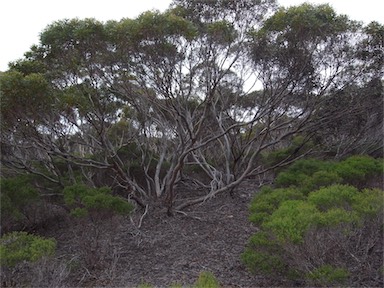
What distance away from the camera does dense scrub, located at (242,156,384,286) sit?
4812mm

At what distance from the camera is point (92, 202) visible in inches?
265

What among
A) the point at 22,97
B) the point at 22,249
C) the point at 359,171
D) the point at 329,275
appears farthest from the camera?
the point at 22,97

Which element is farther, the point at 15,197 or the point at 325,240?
the point at 15,197

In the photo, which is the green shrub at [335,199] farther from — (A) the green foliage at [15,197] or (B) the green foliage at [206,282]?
(A) the green foliage at [15,197]

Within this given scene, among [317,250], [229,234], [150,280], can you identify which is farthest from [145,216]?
[317,250]

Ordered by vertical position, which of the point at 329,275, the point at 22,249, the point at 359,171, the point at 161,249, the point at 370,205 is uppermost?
the point at 359,171

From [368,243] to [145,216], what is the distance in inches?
222

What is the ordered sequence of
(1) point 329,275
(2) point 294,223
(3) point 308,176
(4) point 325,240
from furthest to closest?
(3) point 308,176 < (4) point 325,240 < (2) point 294,223 < (1) point 329,275

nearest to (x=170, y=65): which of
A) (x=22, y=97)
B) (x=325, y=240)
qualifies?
(x=22, y=97)

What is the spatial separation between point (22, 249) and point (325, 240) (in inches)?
161

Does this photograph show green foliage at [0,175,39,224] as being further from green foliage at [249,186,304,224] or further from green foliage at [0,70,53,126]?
green foliage at [249,186,304,224]

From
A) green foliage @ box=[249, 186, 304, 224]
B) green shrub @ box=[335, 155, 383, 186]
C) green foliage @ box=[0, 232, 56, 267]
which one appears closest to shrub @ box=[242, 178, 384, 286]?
green foliage @ box=[249, 186, 304, 224]

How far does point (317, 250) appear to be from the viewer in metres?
4.94

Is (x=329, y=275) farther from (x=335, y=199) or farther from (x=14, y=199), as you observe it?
(x=14, y=199)
